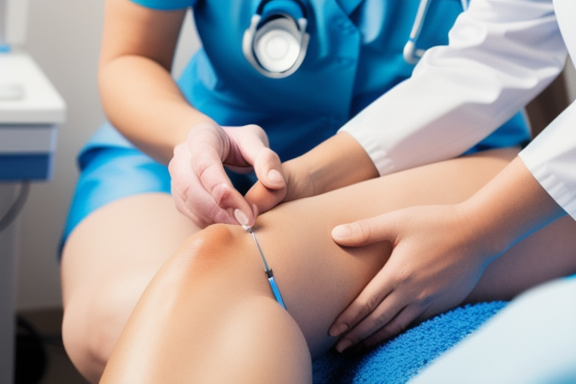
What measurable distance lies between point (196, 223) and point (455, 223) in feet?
0.95

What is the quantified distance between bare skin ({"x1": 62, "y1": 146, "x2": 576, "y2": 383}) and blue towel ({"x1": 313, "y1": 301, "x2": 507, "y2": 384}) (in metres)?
0.02

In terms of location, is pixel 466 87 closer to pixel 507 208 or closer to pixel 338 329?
pixel 507 208

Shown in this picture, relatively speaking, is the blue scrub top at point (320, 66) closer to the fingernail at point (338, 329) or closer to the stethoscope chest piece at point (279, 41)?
the stethoscope chest piece at point (279, 41)

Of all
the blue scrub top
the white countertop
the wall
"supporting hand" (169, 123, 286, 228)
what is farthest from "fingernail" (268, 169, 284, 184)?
the wall

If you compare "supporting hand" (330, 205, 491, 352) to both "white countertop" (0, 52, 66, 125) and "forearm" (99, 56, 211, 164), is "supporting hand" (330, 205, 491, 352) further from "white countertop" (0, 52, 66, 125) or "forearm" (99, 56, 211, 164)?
"white countertop" (0, 52, 66, 125)

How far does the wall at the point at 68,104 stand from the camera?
4.83 feet

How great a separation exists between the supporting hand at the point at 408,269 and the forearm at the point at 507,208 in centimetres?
2

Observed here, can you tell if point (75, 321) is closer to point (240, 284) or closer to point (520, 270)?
point (240, 284)

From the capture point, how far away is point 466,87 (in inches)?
34.4

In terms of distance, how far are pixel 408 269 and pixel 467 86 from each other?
0.28 metres

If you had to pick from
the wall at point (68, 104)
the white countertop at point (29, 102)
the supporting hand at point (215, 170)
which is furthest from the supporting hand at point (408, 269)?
the wall at point (68, 104)

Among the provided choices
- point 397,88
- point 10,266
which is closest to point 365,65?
point 397,88

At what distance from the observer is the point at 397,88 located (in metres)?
0.89

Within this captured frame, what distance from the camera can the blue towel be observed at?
0.67m
